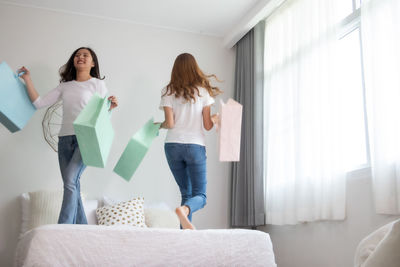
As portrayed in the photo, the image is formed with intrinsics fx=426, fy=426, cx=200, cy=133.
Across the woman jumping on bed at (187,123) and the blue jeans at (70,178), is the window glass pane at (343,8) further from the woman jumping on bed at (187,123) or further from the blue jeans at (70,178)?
the blue jeans at (70,178)

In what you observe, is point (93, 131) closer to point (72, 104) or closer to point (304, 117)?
point (72, 104)

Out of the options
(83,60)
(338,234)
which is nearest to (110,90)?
(83,60)

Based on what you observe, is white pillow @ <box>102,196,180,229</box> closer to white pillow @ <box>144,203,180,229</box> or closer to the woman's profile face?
white pillow @ <box>144,203,180,229</box>

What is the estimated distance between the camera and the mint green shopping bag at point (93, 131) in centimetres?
200

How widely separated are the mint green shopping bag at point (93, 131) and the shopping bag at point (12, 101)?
2.09 ft

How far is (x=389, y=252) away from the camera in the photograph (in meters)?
0.82

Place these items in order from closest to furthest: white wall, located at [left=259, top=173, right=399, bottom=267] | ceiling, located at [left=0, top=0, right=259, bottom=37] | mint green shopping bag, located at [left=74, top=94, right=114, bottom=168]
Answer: mint green shopping bag, located at [left=74, top=94, right=114, bottom=168] → white wall, located at [left=259, top=173, right=399, bottom=267] → ceiling, located at [left=0, top=0, right=259, bottom=37]

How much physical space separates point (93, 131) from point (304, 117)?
168 cm

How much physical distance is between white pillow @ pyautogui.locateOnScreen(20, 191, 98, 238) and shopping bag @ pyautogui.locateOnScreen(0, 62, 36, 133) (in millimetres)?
894

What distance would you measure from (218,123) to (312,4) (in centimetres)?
134

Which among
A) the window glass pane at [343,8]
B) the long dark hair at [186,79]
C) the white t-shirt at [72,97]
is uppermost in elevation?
the window glass pane at [343,8]

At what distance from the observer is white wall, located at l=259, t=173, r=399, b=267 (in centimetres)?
252

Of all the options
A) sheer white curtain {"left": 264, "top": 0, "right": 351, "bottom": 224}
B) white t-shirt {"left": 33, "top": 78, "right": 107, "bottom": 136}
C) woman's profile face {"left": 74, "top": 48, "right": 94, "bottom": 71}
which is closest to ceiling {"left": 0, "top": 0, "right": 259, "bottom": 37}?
sheer white curtain {"left": 264, "top": 0, "right": 351, "bottom": 224}

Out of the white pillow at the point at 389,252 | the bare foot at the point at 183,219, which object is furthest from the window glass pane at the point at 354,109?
the white pillow at the point at 389,252
